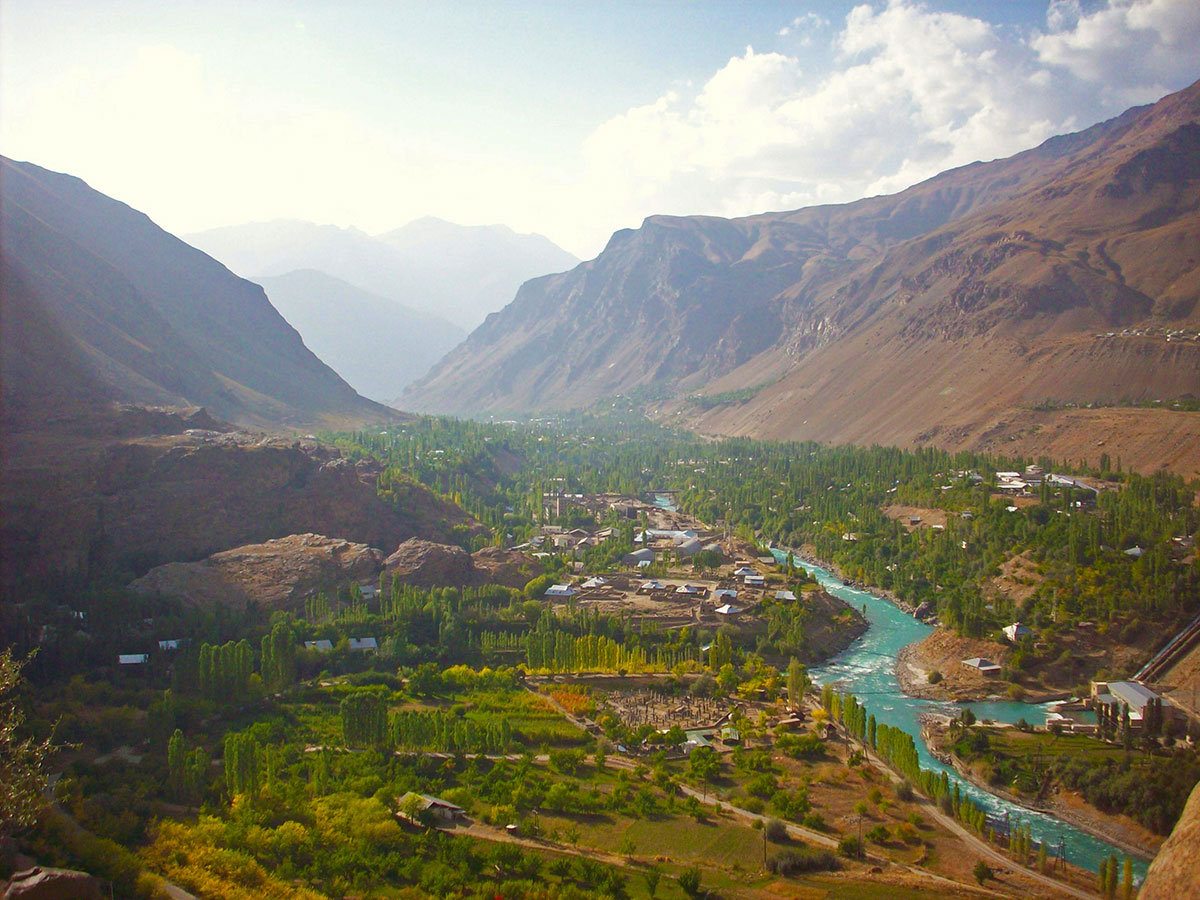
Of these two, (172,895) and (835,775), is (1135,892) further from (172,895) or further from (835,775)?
(172,895)

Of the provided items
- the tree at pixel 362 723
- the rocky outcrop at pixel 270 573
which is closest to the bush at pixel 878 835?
the tree at pixel 362 723

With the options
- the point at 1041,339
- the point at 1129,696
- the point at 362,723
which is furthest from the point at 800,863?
the point at 1041,339

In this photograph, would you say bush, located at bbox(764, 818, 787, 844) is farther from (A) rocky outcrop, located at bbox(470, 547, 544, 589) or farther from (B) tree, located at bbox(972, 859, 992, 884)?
(A) rocky outcrop, located at bbox(470, 547, 544, 589)

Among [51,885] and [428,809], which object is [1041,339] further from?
[51,885]

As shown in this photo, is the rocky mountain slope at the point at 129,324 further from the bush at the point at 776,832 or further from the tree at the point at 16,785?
the bush at the point at 776,832

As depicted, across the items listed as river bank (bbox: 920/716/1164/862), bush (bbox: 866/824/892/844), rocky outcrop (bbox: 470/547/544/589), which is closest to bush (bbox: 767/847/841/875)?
bush (bbox: 866/824/892/844)

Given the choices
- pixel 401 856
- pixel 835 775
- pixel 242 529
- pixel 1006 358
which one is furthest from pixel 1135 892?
pixel 1006 358
